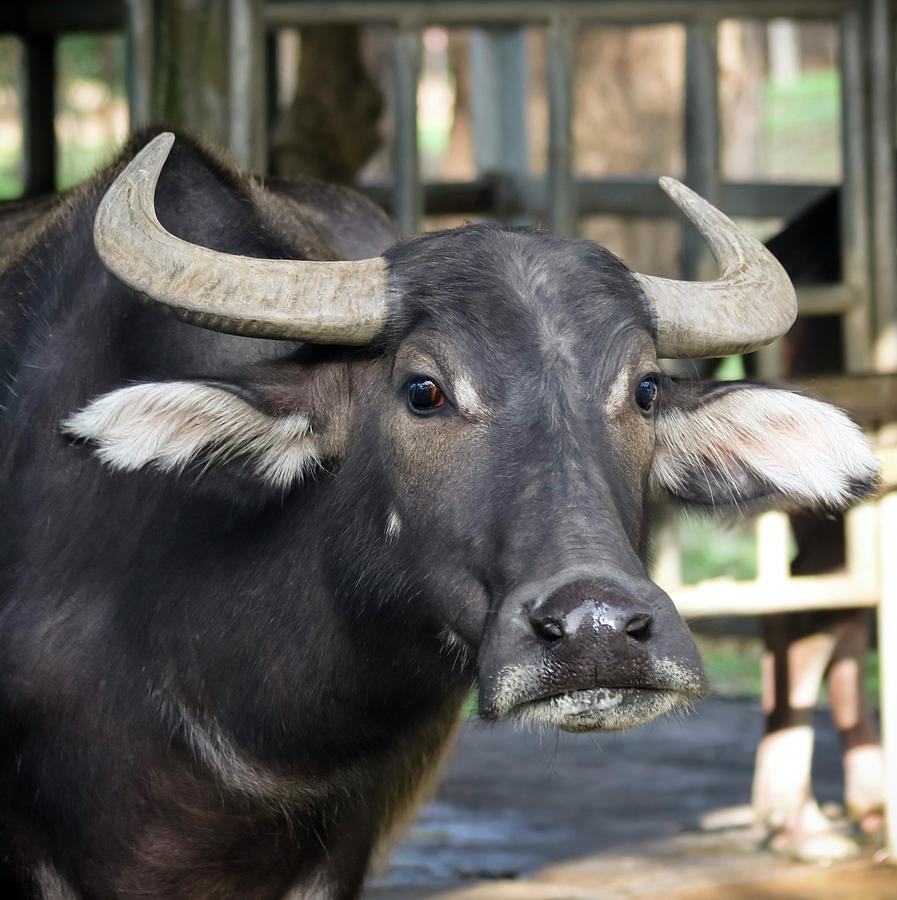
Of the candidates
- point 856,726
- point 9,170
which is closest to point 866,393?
point 856,726

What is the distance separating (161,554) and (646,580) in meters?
1.21

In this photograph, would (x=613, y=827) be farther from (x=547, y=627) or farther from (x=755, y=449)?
(x=547, y=627)

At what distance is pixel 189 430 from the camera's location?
294cm

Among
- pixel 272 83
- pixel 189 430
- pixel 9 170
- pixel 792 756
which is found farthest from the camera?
pixel 9 170

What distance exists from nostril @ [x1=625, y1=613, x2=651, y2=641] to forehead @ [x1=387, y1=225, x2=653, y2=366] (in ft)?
2.02

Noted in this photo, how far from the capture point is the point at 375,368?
3.03m

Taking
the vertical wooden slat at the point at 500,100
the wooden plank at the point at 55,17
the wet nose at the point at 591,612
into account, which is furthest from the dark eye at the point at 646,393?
the vertical wooden slat at the point at 500,100

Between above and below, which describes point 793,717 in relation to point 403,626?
below

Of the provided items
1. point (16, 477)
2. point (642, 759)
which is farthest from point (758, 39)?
point (16, 477)

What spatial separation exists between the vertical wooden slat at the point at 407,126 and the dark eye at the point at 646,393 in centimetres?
208

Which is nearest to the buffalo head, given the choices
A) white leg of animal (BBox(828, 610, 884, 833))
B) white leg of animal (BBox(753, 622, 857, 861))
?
white leg of animal (BBox(753, 622, 857, 861))

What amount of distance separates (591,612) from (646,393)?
0.73 m

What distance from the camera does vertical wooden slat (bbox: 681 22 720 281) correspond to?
201 inches

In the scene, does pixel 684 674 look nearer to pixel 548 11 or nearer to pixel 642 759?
pixel 548 11
